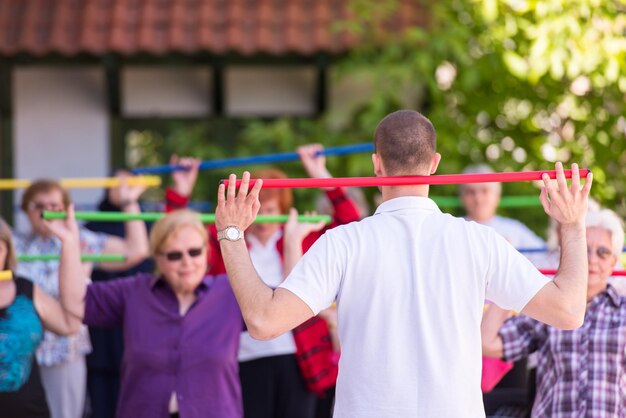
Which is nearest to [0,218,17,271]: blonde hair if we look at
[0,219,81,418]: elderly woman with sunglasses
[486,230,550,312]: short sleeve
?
[0,219,81,418]: elderly woman with sunglasses

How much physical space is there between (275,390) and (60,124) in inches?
185

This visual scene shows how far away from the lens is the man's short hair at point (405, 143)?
3164 millimetres

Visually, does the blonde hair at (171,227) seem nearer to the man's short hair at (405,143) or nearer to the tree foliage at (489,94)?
the man's short hair at (405,143)

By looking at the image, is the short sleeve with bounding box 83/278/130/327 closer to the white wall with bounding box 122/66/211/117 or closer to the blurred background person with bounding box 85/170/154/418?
the blurred background person with bounding box 85/170/154/418

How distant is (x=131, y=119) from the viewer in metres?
9.53

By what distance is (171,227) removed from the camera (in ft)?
15.4

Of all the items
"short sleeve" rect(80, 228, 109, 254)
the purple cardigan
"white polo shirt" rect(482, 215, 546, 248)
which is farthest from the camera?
"white polo shirt" rect(482, 215, 546, 248)

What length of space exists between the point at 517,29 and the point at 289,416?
4132 mm

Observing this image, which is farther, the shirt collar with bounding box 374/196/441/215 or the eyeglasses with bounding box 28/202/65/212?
the eyeglasses with bounding box 28/202/65/212

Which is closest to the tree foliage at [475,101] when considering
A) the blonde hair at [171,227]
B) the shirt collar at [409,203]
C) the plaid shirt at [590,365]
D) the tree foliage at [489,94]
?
the tree foliage at [489,94]

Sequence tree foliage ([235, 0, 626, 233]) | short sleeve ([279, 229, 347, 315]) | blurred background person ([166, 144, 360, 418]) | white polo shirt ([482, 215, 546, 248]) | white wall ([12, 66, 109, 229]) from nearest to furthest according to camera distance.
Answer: short sleeve ([279, 229, 347, 315])
blurred background person ([166, 144, 360, 418])
white polo shirt ([482, 215, 546, 248])
tree foliage ([235, 0, 626, 233])
white wall ([12, 66, 109, 229])

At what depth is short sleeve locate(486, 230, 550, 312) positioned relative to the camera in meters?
3.08

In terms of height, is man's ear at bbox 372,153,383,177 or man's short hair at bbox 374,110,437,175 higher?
man's short hair at bbox 374,110,437,175

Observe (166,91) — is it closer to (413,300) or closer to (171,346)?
(171,346)
